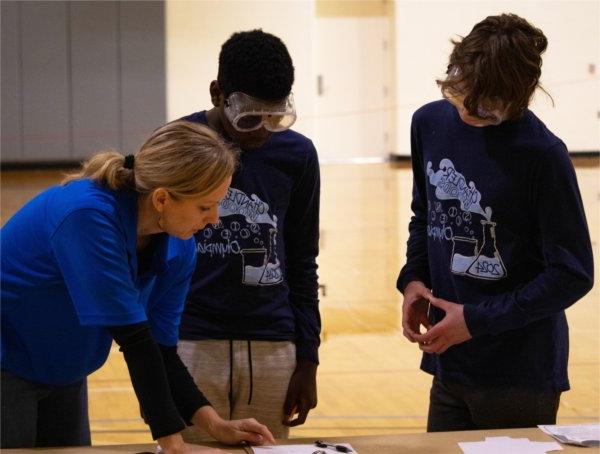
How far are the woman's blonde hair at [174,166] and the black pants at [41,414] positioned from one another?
47cm

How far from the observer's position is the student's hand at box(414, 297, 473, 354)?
223cm

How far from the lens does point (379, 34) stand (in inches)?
618

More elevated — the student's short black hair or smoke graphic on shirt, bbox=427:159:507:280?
the student's short black hair

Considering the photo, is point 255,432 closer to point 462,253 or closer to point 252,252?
point 252,252

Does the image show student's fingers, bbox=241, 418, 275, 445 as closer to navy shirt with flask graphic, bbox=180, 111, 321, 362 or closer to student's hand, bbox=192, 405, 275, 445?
student's hand, bbox=192, 405, 275, 445

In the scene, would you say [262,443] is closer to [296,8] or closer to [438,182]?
[438,182]

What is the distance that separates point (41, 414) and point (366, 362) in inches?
126

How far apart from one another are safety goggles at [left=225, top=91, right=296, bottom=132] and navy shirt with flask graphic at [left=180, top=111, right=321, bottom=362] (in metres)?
0.11

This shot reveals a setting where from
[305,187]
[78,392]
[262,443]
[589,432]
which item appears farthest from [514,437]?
[78,392]

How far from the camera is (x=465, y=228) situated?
90.4 inches

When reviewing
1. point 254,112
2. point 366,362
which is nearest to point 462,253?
point 254,112

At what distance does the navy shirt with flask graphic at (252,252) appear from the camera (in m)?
2.38

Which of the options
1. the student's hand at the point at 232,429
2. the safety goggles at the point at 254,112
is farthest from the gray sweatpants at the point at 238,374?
the safety goggles at the point at 254,112

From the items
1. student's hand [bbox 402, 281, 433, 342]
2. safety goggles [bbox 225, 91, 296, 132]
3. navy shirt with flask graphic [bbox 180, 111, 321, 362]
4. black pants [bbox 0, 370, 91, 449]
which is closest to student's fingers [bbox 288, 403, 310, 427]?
navy shirt with flask graphic [bbox 180, 111, 321, 362]
